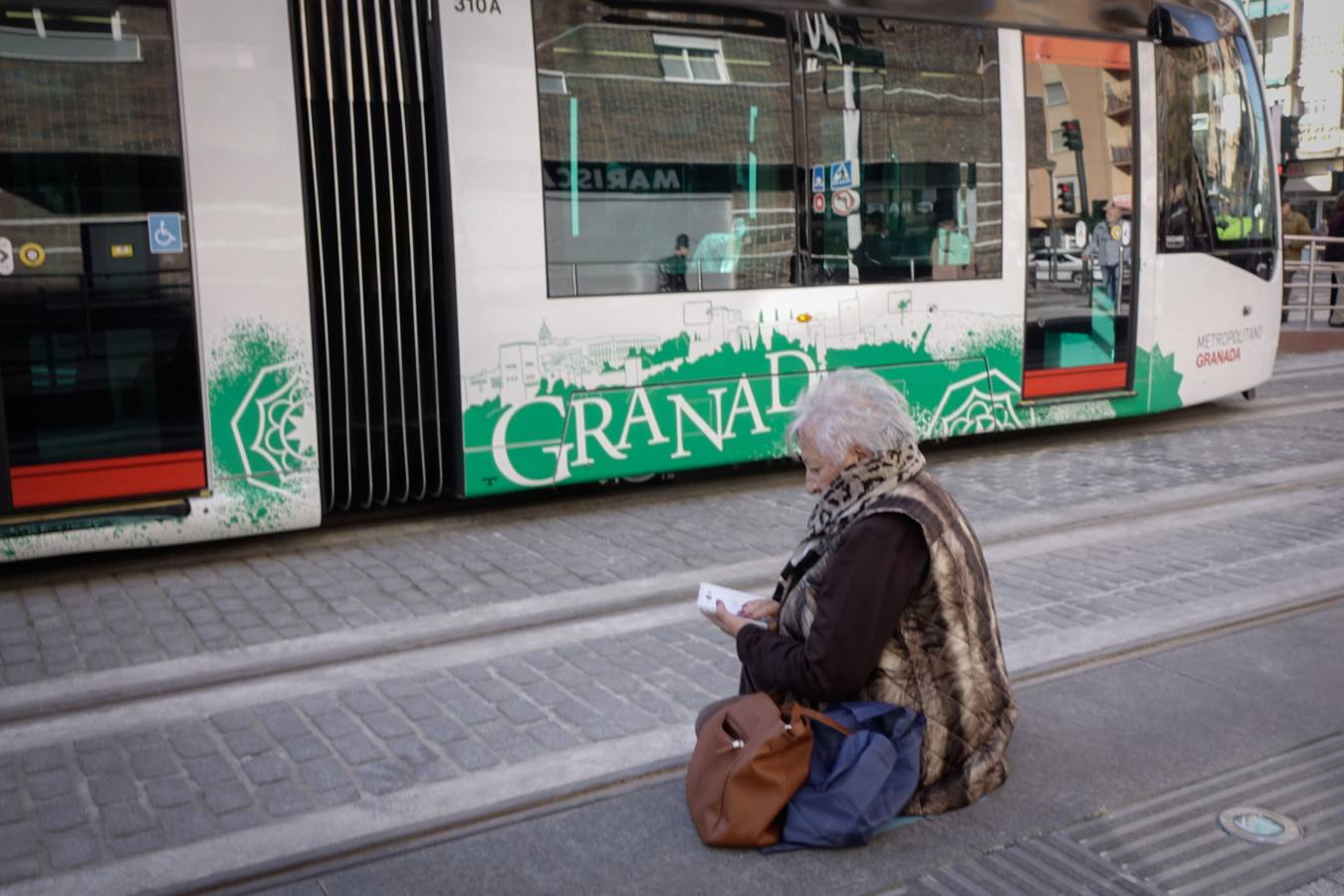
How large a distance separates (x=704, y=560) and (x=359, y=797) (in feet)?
9.58

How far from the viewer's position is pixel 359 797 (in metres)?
3.80

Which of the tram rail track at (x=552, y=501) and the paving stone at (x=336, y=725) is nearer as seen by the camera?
the paving stone at (x=336, y=725)

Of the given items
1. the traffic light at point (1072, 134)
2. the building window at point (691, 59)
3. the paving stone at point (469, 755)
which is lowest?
the paving stone at point (469, 755)

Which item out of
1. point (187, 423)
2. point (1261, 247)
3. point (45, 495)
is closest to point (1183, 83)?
point (1261, 247)

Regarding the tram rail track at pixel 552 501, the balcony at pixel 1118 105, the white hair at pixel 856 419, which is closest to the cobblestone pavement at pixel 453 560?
the tram rail track at pixel 552 501

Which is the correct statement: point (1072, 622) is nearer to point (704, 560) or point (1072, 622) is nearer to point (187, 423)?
point (704, 560)

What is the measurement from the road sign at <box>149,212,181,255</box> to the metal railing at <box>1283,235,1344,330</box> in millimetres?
12961

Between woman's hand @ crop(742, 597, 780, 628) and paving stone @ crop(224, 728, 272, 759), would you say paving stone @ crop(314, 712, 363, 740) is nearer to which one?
paving stone @ crop(224, 728, 272, 759)

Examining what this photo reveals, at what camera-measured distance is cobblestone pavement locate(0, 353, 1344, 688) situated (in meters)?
5.41

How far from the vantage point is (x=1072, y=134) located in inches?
361

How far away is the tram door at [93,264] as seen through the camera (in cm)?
576

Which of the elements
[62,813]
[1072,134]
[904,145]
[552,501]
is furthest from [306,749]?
[1072,134]

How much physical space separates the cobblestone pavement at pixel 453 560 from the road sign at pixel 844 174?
1.93 meters

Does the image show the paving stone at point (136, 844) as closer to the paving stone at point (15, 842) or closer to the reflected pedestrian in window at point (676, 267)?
the paving stone at point (15, 842)
